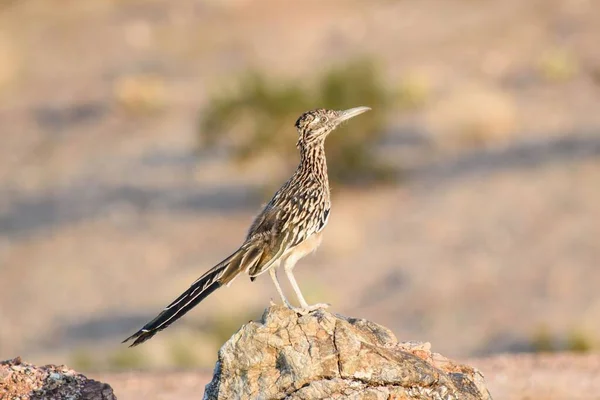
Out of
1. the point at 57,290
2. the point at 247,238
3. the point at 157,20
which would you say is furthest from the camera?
the point at 157,20

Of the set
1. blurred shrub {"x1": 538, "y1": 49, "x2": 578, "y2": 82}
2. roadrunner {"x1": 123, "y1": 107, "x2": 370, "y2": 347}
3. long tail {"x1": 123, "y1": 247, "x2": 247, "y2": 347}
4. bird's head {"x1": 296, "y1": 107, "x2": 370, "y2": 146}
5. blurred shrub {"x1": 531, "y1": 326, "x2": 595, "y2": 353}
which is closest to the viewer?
Result: long tail {"x1": 123, "y1": 247, "x2": 247, "y2": 347}

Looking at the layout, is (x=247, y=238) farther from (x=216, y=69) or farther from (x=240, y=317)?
(x=216, y=69)

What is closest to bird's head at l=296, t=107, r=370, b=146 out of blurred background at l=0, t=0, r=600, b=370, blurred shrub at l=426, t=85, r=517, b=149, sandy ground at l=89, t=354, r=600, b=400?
sandy ground at l=89, t=354, r=600, b=400

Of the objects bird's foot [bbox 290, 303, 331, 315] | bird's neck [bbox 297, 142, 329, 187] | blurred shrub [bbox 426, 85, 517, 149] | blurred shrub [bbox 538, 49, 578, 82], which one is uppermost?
blurred shrub [bbox 538, 49, 578, 82]

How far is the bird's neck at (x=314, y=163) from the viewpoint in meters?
8.48

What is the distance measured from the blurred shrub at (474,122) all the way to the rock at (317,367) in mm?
21217

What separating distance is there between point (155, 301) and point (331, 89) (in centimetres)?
839

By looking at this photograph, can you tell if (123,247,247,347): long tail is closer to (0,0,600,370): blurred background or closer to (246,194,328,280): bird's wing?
(246,194,328,280): bird's wing

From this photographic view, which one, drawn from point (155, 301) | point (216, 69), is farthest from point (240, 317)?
point (216, 69)

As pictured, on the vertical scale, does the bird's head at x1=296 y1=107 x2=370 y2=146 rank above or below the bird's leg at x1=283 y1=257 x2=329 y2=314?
above

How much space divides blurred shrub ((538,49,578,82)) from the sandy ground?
704 inches

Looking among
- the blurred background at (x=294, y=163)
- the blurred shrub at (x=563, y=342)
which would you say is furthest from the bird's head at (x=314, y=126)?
the blurred background at (x=294, y=163)

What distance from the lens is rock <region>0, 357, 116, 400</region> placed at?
8391mm

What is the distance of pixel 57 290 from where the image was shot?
24.3 m
